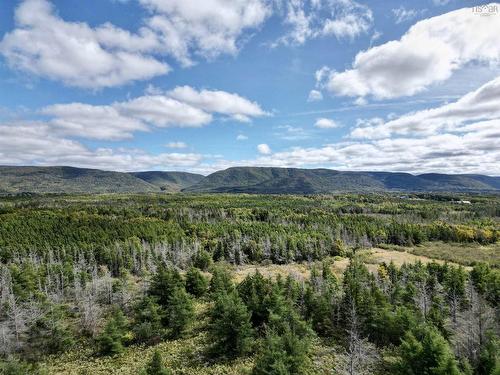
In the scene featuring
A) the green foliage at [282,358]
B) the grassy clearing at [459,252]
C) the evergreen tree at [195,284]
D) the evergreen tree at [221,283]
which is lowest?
→ the grassy clearing at [459,252]

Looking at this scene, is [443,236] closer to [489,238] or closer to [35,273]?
[489,238]

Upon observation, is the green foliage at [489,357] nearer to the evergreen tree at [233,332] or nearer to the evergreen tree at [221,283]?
the evergreen tree at [233,332]

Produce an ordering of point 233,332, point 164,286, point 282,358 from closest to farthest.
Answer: point 282,358, point 233,332, point 164,286

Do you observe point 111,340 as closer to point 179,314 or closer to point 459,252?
point 179,314

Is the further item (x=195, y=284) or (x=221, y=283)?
(x=195, y=284)

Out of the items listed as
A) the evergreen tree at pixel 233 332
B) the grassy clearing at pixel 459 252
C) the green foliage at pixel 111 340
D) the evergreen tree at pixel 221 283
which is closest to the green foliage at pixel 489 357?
the evergreen tree at pixel 233 332

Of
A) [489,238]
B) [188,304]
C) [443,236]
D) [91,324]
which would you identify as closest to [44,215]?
[91,324]

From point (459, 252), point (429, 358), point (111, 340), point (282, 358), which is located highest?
point (429, 358)

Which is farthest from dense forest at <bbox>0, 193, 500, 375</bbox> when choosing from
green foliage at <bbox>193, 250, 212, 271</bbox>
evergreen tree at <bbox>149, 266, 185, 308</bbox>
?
green foliage at <bbox>193, 250, 212, 271</bbox>

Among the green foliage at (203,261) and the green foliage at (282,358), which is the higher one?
the green foliage at (282,358)

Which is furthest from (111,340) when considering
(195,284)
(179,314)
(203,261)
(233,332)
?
(203,261)
